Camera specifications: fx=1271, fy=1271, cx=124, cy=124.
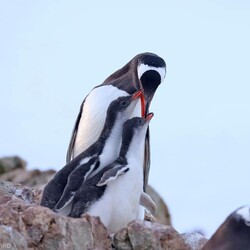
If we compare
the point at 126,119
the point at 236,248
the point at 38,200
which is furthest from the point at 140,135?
the point at 236,248

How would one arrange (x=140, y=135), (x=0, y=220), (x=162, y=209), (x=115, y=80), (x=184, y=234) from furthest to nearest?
(x=162, y=209), (x=115, y=80), (x=140, y=135), (x=184, y=234), (x=0, y=220)

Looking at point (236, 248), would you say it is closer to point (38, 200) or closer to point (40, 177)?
point (38, 200)

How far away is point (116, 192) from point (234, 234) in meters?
1.61

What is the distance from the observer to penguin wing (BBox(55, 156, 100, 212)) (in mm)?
11591

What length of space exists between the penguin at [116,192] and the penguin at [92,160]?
131mm

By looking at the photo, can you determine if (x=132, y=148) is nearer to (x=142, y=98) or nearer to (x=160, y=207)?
(x=142, y=98)

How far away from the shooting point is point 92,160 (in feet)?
40.0

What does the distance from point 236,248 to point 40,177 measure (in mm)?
8790

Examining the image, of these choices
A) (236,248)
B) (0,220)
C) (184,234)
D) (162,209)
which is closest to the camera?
(0,220)

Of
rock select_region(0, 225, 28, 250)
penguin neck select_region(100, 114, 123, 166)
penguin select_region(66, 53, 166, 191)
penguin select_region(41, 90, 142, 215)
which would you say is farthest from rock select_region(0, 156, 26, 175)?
rock select_region(0, 225, 28, 250)

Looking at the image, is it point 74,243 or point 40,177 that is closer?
point 74,243

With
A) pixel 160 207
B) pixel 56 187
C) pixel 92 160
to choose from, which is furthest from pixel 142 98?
pixel 160 207

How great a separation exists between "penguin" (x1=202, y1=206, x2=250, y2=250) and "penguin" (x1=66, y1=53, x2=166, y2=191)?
12.6 ft

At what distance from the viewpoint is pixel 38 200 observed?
13023mm
